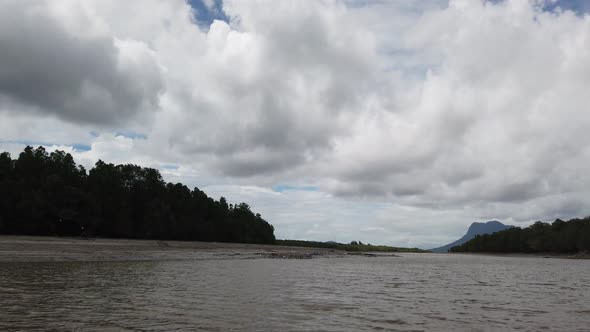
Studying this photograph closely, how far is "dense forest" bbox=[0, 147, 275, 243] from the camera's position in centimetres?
8806

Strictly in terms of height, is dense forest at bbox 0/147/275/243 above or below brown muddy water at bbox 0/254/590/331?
above

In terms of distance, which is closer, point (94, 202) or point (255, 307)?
point (255, 307)

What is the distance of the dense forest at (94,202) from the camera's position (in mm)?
88062

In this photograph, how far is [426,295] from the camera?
30.0 m

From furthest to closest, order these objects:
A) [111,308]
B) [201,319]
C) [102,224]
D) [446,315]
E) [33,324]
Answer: [102,224] → [446,315] → [111,308] → [201,319] → [33,324]

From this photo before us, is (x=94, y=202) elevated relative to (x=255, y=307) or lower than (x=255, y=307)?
elevated

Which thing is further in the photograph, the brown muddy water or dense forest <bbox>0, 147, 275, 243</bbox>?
dense forest <bbox>0, 147, 275, 243</bbox>

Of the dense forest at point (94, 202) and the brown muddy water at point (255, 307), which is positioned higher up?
the dense forest at point (94, 202)

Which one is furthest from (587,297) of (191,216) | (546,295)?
(191,216)

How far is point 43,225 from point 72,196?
28.1 ft

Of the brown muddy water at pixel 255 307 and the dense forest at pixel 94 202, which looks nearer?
the brown muddy water at pixel 255 307

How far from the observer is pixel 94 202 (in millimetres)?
99188

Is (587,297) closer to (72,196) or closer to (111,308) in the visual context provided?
(111,308)

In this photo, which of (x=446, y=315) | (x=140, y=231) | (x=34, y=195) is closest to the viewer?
(x=446, y=315)
